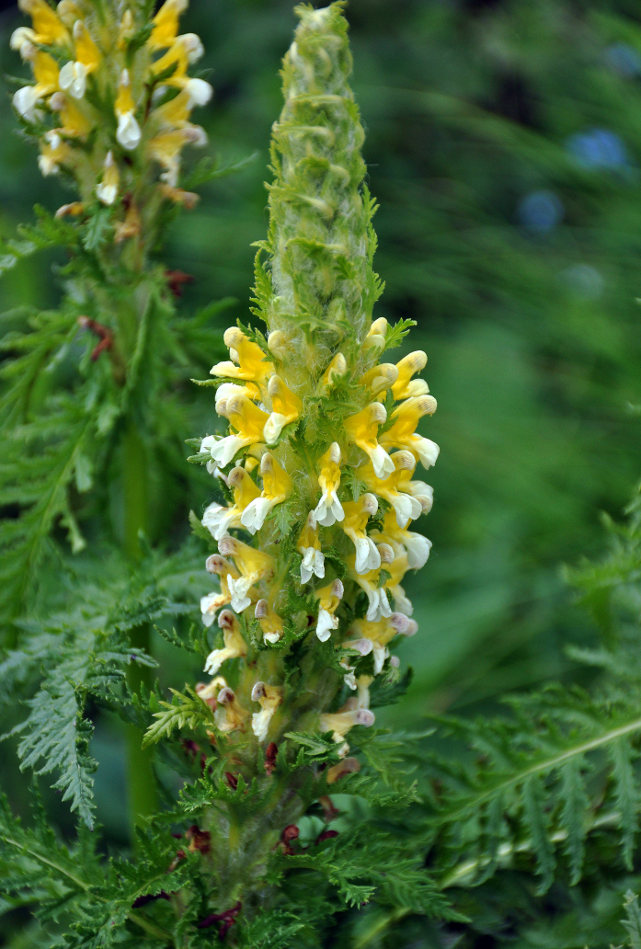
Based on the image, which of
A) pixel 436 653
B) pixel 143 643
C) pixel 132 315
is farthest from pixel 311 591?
pixel 436 653

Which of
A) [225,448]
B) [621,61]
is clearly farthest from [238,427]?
[621,61]

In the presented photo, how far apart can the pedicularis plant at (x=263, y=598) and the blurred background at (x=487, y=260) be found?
33.5 inches

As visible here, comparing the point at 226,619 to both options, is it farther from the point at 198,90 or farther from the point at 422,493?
the point at 198,90

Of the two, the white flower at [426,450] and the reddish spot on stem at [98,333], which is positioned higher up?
the reddish spot on stem at [98,333]

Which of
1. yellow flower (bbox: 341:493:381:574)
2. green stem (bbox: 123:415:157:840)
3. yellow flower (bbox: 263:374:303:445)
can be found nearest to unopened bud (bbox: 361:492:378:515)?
yellow flower (bbox: 341:493:381:574)

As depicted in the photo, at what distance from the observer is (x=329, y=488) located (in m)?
0.90

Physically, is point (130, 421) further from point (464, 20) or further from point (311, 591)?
point (464, 20)

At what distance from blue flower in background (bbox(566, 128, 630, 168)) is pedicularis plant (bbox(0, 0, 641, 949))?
5.62 ft

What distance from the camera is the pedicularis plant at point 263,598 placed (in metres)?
0.93

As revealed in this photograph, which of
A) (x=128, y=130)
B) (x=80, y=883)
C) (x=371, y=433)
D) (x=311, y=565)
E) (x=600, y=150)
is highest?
(x=128, y=130)

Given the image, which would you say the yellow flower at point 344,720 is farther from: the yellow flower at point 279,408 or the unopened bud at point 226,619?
the yellow flower at point 279,408

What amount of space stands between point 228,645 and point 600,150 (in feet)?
7.38

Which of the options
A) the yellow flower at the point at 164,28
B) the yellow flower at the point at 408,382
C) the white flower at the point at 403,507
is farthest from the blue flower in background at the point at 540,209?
the white flower at the point at 403,507

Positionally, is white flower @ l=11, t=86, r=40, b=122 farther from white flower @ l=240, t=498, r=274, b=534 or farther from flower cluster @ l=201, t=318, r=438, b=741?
white flower @ l=240, t=498, r=274, b=534
